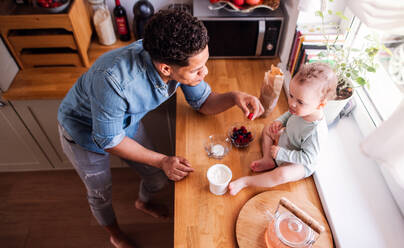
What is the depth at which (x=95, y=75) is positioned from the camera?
0.99 meters

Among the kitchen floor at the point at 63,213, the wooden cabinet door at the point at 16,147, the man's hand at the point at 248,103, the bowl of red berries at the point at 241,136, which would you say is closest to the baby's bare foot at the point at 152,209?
the kitchen floor at the point at 63,213

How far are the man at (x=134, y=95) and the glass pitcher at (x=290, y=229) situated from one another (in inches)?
15.0

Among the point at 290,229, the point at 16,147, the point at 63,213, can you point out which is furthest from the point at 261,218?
the point at 16,147

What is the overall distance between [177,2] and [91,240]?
5.04ft

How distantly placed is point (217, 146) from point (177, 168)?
210 mm

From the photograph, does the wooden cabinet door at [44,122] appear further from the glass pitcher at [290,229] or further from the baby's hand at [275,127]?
the glass pitcher at [290,229]

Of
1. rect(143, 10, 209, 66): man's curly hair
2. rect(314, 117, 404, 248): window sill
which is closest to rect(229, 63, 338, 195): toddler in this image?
rect(314, 117, 404, 248): window sill

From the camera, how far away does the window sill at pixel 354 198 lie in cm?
99

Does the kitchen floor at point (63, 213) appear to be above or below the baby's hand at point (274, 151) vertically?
below

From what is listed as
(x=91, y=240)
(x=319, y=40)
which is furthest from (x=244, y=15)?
(x=91, y=240)

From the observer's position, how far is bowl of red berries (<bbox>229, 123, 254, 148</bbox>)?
122 cm

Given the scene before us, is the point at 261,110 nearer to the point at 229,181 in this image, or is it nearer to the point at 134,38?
the point at 229,181

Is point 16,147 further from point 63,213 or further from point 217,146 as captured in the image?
point 217,146

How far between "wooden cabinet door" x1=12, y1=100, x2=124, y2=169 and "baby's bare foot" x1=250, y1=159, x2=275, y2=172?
3.64 feet
